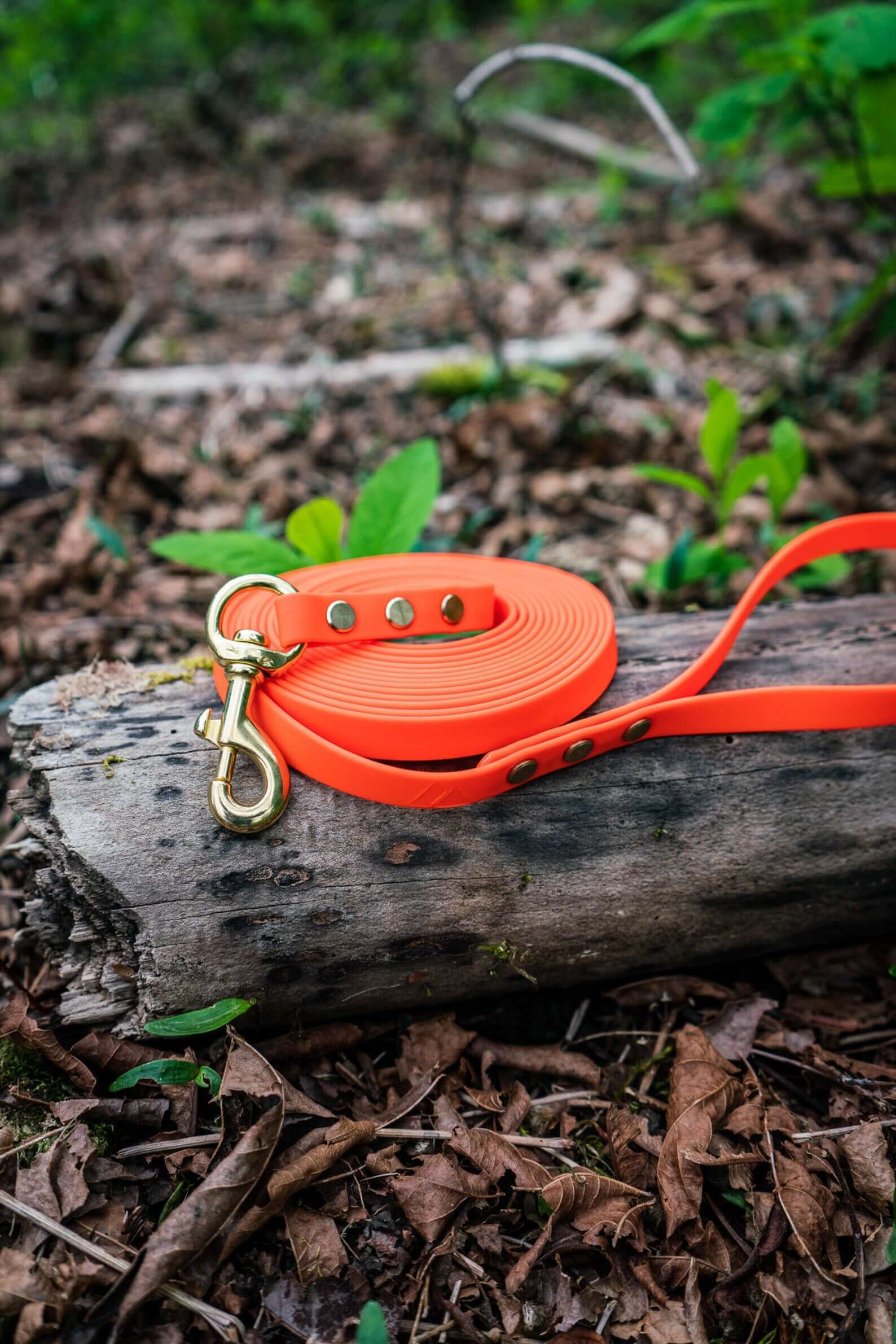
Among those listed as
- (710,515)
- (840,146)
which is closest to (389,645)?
(710,515)

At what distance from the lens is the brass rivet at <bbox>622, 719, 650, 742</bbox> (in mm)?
1768

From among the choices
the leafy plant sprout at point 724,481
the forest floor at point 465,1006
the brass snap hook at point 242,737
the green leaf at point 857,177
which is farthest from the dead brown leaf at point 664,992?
the green leaf at point 857,177

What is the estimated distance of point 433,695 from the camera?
1701 mm

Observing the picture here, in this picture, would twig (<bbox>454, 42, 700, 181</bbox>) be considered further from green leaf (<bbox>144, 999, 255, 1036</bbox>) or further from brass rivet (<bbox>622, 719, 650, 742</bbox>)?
green leaf (<bbox>144, 999, 255, 1036</bbox>)

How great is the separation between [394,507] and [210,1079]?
1.51 m

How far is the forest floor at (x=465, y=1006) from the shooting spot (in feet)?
4.94

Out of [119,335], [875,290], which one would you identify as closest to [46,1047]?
[875,290]

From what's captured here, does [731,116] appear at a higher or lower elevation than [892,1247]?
higher

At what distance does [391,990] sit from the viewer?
1.80 metres

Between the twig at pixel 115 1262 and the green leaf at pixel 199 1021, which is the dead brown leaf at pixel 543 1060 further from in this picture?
the twig at pixel 115 1262

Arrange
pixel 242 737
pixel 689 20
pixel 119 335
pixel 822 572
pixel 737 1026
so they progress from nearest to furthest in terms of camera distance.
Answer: pixel 242 737, pixel 737 1026, pixel 822 572, pixel 689 20, pixel 119 335

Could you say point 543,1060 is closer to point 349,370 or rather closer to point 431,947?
point 431,947

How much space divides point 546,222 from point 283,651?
6.41 metres

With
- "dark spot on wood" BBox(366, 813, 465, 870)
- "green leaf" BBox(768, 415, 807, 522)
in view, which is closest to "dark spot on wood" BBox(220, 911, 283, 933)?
"dark spot on wood" BBox(366, 813, 465, 870)
